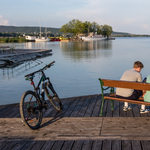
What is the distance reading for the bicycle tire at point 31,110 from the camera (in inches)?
171

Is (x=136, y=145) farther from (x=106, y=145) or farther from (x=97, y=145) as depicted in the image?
(x=97, y=145)

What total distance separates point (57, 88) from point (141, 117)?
29.7 ft

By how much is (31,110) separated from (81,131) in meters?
1.05

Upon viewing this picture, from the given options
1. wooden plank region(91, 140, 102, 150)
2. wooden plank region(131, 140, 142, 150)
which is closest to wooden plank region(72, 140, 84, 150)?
wooden plank region(91, 140, 102, 150)

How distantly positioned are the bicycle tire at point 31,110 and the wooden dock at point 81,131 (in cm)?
15

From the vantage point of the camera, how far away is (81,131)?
173 inches

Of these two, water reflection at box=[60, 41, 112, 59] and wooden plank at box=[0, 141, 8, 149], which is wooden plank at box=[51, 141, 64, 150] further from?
water reflection at box=[60, 41, 112, 59]

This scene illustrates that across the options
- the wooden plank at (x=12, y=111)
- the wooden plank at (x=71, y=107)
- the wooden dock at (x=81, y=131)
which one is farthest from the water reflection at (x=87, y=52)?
the wooden dock at (x=81, y=131)

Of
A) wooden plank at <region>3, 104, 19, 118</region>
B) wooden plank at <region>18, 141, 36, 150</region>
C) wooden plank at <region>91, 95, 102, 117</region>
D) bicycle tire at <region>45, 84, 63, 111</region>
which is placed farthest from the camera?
wooden plank at <region>3, 104, 19, 118</region>

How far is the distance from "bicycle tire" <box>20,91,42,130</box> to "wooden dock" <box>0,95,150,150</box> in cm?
15

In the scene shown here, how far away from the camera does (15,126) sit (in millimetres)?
4789

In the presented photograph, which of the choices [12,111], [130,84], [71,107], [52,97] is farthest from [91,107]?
[12,111]

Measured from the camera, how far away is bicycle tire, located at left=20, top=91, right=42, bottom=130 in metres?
4.34

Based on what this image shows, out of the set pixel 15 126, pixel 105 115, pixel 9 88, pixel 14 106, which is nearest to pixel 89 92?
pixel 9 88
